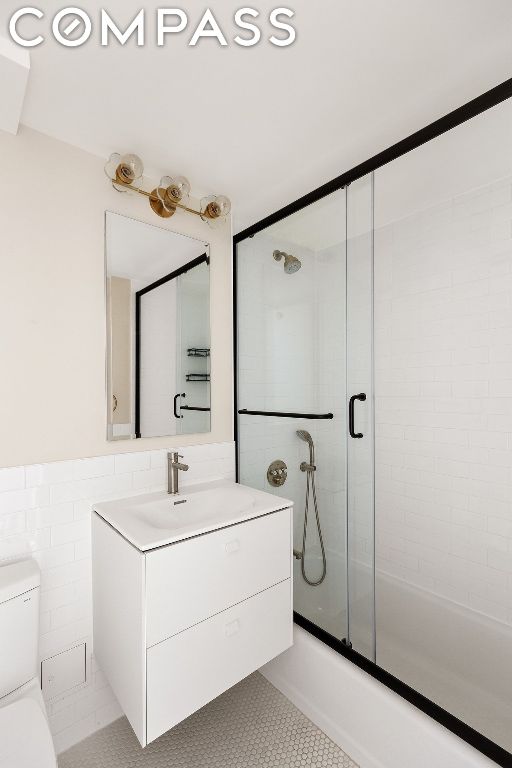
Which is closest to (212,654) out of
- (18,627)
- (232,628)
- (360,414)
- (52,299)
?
(232,628)

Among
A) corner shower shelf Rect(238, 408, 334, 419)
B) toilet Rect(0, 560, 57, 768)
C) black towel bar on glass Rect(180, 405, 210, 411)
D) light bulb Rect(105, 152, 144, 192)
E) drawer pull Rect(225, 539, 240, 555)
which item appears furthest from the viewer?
black towel bar on glass Rect(180, 405, 210, 411)

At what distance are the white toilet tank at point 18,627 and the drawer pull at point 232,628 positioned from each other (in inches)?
24.7

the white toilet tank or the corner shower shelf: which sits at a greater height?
the corner shower shelf

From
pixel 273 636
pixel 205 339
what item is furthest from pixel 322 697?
pixel 205 339

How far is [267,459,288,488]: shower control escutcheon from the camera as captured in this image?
6.40 ft

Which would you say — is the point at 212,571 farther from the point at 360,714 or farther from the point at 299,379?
the point at 299,379

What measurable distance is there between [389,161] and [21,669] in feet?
7.19

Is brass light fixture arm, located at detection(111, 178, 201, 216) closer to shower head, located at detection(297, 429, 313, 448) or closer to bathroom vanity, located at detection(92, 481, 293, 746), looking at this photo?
shower head, located at detection(297, 429, 313, 448)

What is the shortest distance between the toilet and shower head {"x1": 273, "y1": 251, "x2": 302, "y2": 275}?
163cm

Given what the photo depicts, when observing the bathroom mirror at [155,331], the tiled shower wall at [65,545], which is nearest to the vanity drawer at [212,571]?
the tiled shower wall at [65,545]

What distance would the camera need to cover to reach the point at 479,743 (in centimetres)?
119

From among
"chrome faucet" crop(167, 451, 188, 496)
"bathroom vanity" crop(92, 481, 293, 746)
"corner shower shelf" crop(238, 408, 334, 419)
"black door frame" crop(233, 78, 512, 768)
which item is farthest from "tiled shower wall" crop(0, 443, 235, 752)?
"black door frame" crop(233, 78, 512, 768)

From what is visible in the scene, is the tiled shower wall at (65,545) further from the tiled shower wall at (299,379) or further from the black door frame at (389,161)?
the black door frame at (389,161)

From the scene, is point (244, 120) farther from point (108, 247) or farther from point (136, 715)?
point (136, 715)
